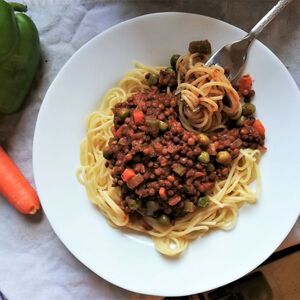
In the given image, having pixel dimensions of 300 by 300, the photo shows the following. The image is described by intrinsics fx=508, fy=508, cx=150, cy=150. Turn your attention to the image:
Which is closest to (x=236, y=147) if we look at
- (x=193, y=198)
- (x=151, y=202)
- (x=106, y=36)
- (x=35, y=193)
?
(x=193, y=198)

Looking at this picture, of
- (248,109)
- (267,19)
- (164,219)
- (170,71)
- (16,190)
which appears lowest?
(16,190)

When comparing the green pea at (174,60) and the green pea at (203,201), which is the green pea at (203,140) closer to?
the green pea at (203,201)

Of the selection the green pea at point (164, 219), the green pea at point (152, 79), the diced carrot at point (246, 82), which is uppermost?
the diced carrot at point (246, 82)

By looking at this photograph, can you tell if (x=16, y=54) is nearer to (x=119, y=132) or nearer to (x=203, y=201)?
(x=119, y=132)

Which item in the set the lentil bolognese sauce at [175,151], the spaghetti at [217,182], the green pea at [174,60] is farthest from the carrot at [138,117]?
the green pea at [174,60]


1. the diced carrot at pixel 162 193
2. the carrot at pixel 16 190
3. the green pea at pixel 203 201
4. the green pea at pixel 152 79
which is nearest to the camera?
the diced carrot at pixel 162 193

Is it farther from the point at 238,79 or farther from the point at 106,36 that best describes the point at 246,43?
the point at 106,36

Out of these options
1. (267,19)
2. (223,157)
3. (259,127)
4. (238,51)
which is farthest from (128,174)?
(267,19)

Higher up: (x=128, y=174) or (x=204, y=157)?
(x=204, y=157)
